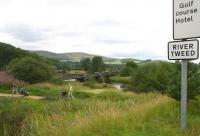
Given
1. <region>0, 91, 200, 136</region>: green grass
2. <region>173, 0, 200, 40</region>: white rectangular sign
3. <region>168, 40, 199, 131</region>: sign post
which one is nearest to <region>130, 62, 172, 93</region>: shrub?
<region>0, 91, 200, 136</region>: green grass

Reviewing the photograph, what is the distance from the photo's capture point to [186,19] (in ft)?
26.4

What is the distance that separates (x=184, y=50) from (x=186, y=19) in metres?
0.59

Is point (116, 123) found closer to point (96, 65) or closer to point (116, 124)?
point (116, 124)

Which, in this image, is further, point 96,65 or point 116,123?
point 96,65

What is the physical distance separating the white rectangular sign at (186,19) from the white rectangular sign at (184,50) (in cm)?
12

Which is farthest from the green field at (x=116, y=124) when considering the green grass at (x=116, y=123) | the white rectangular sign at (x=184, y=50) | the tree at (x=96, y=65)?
the tree at (x=96, y=65)

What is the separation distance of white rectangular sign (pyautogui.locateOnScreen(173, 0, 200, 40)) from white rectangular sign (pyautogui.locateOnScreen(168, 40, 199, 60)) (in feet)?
0.39

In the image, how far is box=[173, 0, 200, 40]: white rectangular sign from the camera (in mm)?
7914

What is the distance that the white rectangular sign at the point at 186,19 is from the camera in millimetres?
7914

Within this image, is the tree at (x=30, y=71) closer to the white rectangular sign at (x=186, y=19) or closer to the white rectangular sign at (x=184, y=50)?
the white rectangular sign at (x=184, y=50)

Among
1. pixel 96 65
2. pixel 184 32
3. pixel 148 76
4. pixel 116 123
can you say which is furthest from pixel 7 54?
pixel 184 32

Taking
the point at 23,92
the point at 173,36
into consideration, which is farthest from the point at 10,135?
the point at 23,92

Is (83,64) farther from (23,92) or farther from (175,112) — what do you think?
(175,112)

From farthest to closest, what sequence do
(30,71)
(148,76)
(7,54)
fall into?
1. (7,54)
2. (148,76)
3. (30,71)
